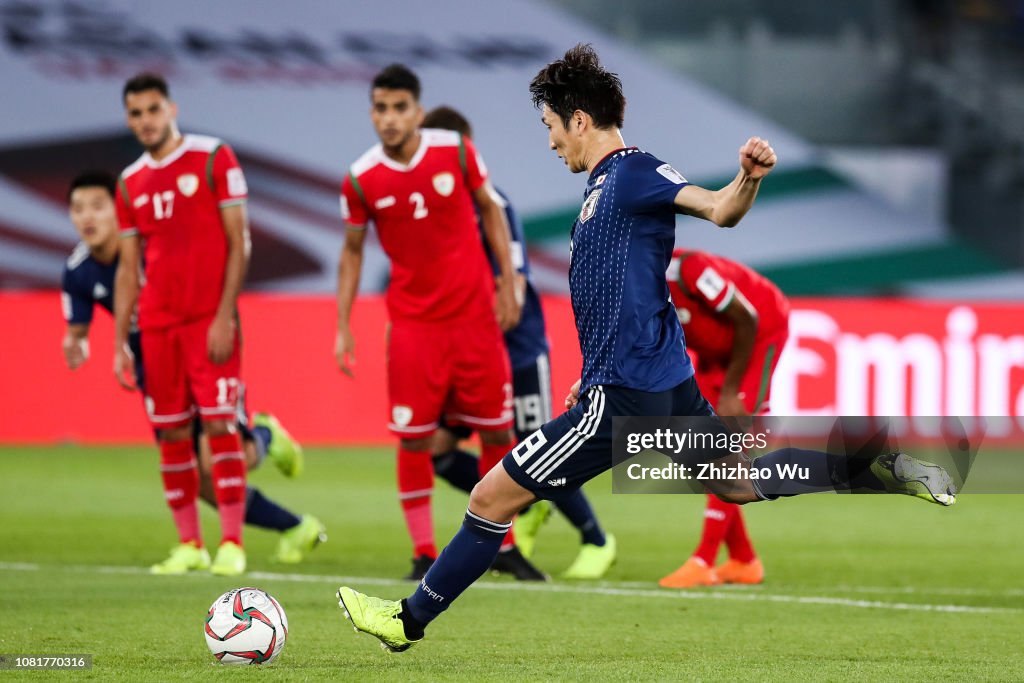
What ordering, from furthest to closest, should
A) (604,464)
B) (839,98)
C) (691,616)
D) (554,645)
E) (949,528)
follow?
(839,98) → (949,528) → (691,616) → (554,645) → (604,464)

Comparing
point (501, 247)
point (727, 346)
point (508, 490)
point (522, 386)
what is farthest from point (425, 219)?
point (508, 490)

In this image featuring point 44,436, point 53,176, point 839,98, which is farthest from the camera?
point 839,98

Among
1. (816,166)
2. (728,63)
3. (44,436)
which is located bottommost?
(44,436)

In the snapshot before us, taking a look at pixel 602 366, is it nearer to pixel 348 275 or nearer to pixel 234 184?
pixel 348 275

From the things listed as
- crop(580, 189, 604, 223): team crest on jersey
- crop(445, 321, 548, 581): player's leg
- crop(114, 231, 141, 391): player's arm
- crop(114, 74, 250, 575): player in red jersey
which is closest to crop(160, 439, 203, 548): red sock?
crop(114, 74, 250, 575): player in red jersey

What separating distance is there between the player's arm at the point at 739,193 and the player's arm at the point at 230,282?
11.2 ft

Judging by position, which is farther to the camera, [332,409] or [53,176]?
[53,176]

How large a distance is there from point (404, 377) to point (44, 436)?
7.76 metres

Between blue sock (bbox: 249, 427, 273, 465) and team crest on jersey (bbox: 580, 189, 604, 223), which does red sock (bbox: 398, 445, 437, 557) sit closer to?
blue sock (bbox: 249, 427, 273, 465)

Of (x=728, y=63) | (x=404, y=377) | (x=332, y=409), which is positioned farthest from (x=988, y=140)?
(x=404, y=377)

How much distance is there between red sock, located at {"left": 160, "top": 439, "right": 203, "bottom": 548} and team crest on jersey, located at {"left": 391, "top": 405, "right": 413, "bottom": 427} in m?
1.10

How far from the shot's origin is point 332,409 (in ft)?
46.9

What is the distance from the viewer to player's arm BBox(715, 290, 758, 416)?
22.8ft

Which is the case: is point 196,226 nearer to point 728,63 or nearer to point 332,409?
point 332,409
